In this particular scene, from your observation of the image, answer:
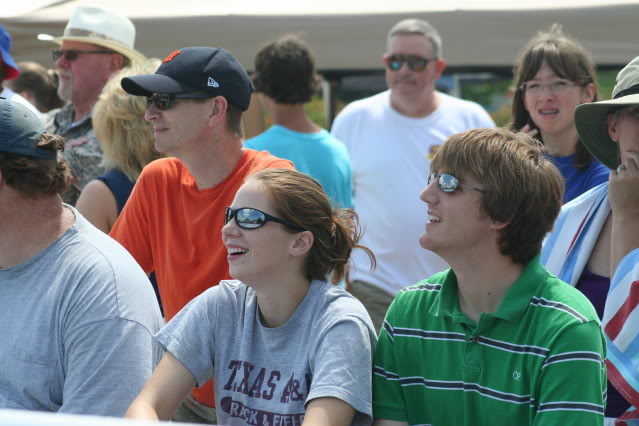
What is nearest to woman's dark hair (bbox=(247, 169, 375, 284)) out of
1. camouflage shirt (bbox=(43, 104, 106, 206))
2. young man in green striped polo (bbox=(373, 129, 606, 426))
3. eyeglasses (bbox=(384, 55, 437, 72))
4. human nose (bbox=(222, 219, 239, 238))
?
human nose (bbox=(222, 219, 239, 238))

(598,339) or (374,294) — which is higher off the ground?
(598,339)

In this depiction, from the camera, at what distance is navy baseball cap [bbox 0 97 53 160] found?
8.94ft

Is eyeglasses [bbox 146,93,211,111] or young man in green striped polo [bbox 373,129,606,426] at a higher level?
eyeglasses [bbox 146,93,211,111]

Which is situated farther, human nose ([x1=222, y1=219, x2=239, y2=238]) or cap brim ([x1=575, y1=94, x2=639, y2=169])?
cap brim ([x1=575, y1=94, x2=639, y2=169])

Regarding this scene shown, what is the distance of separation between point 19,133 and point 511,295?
4.72 ft

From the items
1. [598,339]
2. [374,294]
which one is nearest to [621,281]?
[598,339]

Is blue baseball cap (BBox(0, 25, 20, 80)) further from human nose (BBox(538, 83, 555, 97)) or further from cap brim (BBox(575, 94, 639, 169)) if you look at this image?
cap brim (BBox(575, 94, 639, 169))

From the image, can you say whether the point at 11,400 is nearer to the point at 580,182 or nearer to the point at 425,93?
the point at 580,182

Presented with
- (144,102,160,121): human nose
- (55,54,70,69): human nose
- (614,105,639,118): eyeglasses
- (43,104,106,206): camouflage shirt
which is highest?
(614,105,639,118): eyeglasses

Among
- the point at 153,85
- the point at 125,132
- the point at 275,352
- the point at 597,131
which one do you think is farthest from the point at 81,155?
the point at 597,131

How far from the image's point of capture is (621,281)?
256 cm

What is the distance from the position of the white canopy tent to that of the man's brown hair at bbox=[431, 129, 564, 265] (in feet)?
13.4

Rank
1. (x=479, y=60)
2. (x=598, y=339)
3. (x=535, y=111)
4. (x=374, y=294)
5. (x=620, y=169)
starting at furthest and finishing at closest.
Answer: (x=479, y=60) < (x=374, y=294) < (x=535, y=111) < (x=620, y=169) < (x=598, y=339)

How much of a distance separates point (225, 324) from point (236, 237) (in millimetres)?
241
